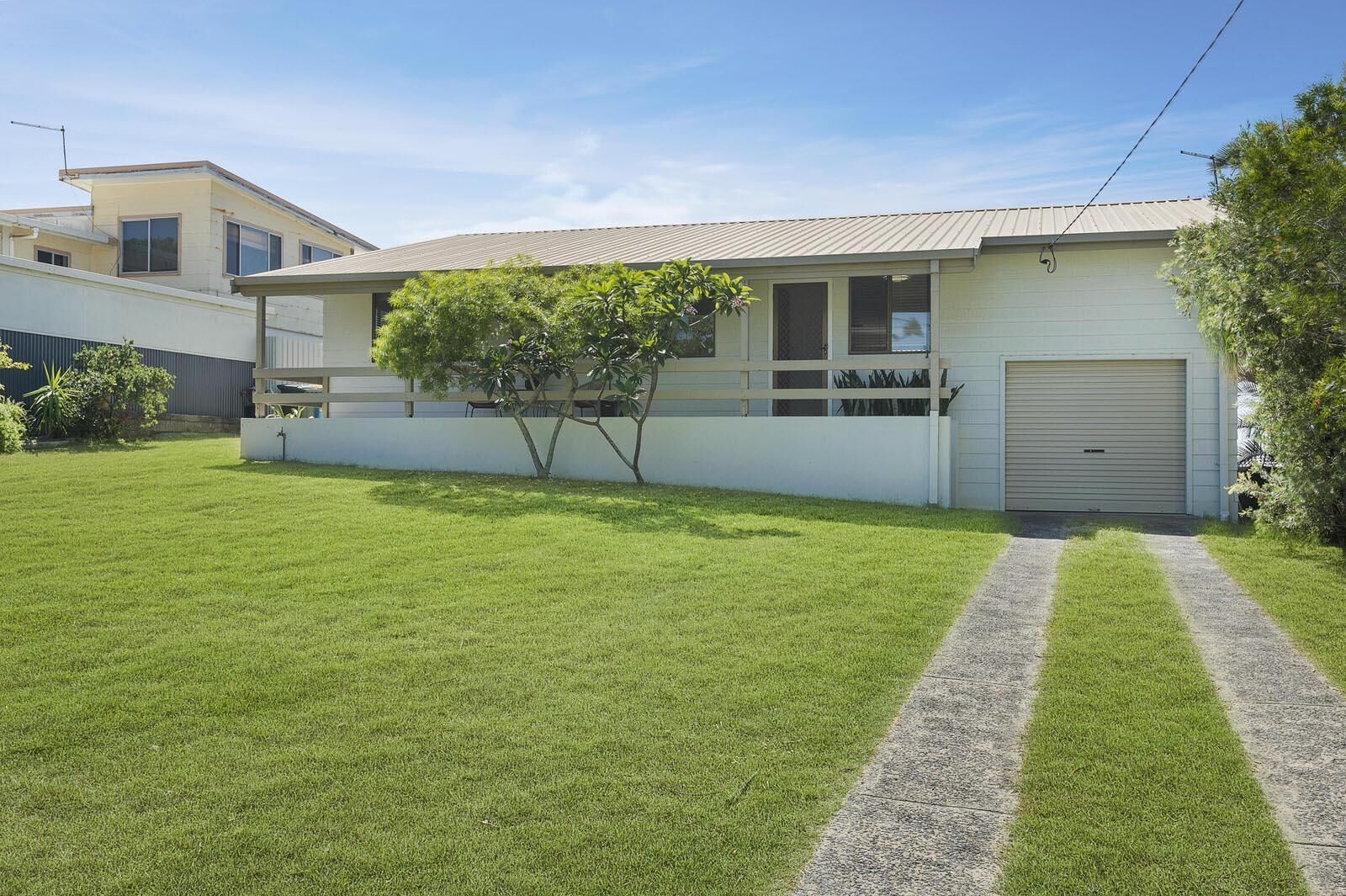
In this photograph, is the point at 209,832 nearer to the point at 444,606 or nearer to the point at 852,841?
the point at 852,841

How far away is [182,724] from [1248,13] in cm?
923

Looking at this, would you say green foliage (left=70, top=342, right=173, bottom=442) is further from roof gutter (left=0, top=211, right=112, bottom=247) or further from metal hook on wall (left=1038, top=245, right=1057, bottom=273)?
metal hook on wall (left=1038, top=245, right=1057, bottom=273)

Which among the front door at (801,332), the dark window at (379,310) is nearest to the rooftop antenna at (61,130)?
the dark window at (379,310)

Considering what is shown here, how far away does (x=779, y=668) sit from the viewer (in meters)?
5.50

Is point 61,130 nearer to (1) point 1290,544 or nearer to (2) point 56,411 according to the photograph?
(2) point 56,411

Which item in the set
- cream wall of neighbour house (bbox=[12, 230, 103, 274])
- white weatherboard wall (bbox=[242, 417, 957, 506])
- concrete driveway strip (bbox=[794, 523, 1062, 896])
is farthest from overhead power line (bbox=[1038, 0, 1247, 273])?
cream wall of neighbour house (bbox=[12, 230, 103, 274])

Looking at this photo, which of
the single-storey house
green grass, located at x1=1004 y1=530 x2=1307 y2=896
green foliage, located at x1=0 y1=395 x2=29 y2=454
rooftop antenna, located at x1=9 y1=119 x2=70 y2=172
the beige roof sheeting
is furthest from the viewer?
rooftop antenna, located at x1=9 y1=119 x2=70 y2=172

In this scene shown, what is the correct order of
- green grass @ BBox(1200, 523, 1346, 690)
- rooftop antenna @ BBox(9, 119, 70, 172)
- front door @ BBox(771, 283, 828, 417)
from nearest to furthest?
green grass @ BBox(1200, 523, 1346, 690) → front door @ BBox(771, 283, 828, 417) → rooftop antenna @ BBox(9, 119, 70, 172)

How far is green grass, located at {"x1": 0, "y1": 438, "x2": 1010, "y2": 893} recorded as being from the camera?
351cm

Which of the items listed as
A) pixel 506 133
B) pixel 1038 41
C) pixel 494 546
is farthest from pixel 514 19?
pixel 494 546

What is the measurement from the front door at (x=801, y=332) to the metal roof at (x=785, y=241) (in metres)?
0.78

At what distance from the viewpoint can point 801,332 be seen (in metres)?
15.7

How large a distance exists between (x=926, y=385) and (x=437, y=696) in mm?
10559

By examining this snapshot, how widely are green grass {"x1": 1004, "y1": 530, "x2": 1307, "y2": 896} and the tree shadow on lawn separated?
3852 mm
